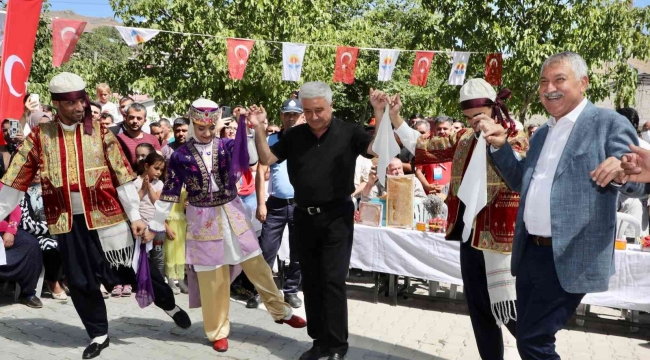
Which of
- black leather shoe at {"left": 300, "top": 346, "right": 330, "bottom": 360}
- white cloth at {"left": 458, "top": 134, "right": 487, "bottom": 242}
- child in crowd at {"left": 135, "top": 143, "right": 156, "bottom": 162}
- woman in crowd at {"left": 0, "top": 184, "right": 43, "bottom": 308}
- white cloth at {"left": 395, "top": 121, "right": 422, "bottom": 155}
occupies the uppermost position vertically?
white cloth at {"left": 395, "top": 121, "right": 422, "bottom": 155}

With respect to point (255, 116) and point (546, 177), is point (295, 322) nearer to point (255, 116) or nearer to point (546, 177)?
point (255, 116)

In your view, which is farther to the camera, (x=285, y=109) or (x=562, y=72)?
(x=285, y=109)

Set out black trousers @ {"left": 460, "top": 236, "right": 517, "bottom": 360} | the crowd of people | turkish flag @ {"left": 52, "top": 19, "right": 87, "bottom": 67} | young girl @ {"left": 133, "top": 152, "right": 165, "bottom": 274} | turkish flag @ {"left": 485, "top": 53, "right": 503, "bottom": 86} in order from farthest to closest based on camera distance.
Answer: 1. turkish flag @ {"left": 485, "top": 53, "right": 503, "bottom": 86}
2. turkish flag @ {"left": 52, "top": 19, "right": 87, "bottom": 67}
3. young girl @ {"left": 133, "top": 152, "right": 165, "bottom": 274}
4. black trousers @ {"left": 460, "top": 236, "right": 517, "bottom": 360}
5. the crowd of people

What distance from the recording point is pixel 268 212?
693 cm

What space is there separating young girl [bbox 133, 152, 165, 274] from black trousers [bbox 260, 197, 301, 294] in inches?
46.9

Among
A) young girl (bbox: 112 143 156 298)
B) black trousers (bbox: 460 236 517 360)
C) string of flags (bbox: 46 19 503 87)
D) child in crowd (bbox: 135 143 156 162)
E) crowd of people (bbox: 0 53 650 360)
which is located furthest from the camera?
string of flags (bbox: 46 19 503 87)

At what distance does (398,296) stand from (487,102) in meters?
3.66

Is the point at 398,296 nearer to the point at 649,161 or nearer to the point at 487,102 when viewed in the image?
the point at 487,102

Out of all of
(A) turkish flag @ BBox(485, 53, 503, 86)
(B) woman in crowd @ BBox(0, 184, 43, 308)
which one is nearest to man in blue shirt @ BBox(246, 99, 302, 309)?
(B) woman in crowd @ BBox(0, 184, 43, 308)

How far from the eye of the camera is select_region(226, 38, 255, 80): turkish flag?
493 inches

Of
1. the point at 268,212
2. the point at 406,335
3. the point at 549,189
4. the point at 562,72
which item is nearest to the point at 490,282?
the point at 549,189

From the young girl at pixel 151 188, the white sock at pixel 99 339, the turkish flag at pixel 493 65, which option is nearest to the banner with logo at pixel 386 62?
the turkish flag at pixel 493 65

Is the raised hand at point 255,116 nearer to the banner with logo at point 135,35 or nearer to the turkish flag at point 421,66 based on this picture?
the banner with logo at point 135,35

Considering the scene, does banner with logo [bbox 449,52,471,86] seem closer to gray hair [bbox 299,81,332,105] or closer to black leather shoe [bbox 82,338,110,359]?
gray hair [bbox 299,81,332,105]
